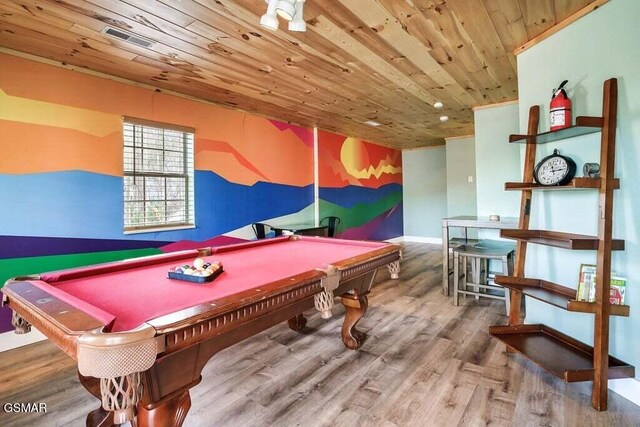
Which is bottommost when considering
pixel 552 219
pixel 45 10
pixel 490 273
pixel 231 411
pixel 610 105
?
pixel 231 411

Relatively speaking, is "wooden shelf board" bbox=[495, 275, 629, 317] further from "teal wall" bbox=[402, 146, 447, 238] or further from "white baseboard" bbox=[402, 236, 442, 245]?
"teal wall" bbox=[402, 146, 447, 238]

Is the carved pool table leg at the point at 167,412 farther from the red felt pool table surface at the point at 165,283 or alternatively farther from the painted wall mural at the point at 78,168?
the painted wall mural at the point at 78,168

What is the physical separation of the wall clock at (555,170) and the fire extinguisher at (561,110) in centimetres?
24

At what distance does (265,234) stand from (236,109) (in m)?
1.86

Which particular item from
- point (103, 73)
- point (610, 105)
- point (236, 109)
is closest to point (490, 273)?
point (610, 105)

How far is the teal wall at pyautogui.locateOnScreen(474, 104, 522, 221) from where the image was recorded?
4285mm

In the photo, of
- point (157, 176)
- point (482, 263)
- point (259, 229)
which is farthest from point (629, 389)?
point (157, 176)

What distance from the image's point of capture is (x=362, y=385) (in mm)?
2051

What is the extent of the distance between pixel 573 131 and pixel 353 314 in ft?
6.67

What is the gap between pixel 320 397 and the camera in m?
1.93

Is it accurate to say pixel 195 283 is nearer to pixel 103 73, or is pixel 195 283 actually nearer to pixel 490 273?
pixel 103 73

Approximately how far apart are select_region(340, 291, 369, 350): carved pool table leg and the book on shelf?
141 cm

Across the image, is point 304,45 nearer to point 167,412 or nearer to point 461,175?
point 167,412

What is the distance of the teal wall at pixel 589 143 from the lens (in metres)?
1.86
